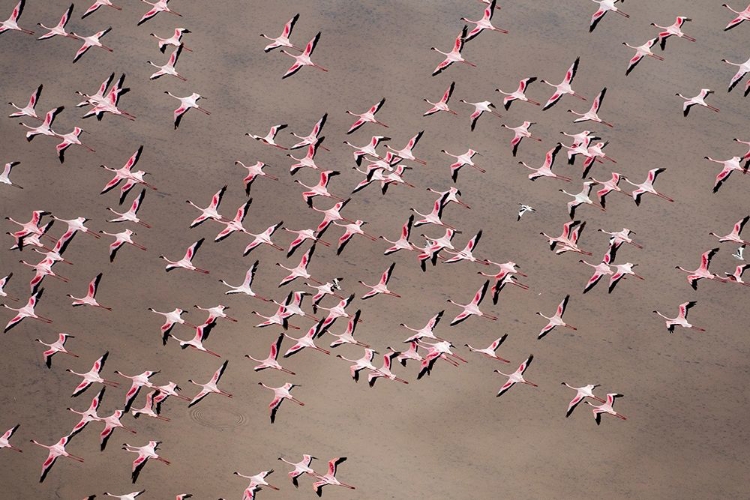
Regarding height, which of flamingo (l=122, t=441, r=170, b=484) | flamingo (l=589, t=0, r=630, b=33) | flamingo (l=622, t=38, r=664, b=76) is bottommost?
flamingo (l=122, t=441, r=170, b=484)

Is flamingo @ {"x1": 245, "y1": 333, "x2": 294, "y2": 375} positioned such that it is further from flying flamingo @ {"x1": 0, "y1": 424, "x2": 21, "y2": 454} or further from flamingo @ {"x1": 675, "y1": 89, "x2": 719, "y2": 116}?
flamingo @ {"x1": 675, "y1": 89, "x2": 719, "y2": 116}

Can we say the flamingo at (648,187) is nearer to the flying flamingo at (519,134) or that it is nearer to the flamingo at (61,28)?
the flying flamingo at (519,134)

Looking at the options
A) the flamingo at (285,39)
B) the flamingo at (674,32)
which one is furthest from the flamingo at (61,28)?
the flamingo at (674,32)

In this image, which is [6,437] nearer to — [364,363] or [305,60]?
[364,363]

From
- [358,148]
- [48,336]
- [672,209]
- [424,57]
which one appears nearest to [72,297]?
[48,336]

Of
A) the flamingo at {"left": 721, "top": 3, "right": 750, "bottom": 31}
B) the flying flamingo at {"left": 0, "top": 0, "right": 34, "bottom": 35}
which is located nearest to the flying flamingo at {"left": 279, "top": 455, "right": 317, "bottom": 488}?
the flying flamingo at {"left": 0, "top": 0, "right": 34, "bottom": 35}

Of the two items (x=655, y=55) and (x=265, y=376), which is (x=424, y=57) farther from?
(x=265, y=376)
